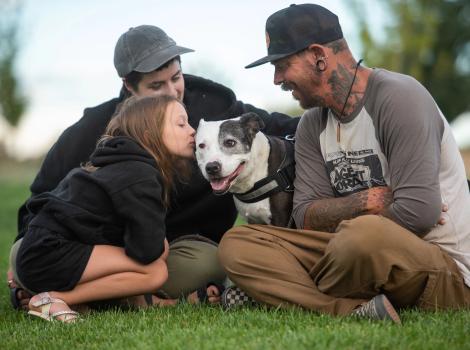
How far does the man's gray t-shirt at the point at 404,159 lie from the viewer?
3623 mm

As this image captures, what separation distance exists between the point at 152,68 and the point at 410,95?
2051 mm

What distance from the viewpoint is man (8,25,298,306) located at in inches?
196

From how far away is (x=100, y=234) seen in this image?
163 inches

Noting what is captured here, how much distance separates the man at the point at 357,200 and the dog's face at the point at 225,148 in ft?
1.46

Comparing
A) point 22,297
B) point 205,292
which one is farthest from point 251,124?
point 22,297

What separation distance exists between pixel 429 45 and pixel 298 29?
21.3m

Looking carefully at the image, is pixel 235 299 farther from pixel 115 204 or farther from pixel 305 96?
pixel 305 96

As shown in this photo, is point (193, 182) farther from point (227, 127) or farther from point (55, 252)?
point (55, 252)

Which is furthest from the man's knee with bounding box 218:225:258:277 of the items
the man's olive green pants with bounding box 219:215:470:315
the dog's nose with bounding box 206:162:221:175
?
the dog's nose with bounding box 206:162:221:175

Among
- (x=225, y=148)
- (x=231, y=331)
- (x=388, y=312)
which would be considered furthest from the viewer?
(x=225, y=148)

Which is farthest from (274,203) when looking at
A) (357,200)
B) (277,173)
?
(357,200)

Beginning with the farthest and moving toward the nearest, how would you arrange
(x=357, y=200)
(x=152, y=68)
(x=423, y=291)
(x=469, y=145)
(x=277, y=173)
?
(x=469, y=145) → (x=152, y=68) → (x=277, y=173) → (x=357, y=200) → (x=423, y=291)

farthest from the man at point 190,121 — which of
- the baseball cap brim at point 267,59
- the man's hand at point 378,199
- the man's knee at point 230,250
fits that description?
the man's hand at point 378,199

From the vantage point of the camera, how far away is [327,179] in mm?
4258
